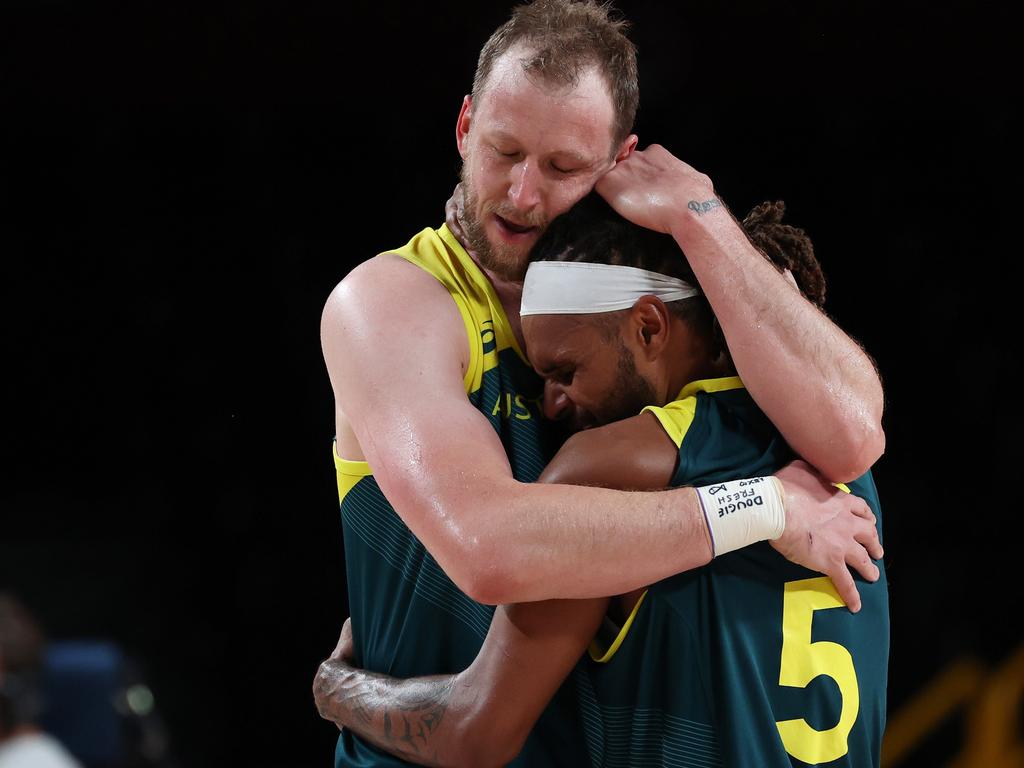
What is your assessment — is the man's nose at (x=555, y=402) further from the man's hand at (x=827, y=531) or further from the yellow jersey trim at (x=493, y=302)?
the man's hand at (x=827, y=531)

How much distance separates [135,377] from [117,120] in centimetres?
120

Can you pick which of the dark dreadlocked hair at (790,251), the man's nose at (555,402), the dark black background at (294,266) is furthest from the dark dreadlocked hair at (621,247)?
the dark black background at (294,266)

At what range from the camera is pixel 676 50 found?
216 inches

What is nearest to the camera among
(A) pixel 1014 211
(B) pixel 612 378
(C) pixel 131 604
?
(B) pixel 612 378

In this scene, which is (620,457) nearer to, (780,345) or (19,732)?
(780,345)

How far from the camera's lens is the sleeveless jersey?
2.27 meters

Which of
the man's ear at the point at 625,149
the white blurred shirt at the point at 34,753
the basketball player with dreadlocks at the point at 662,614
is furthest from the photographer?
the white blurred shirt at the point at 34,753

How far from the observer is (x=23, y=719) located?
171 inches

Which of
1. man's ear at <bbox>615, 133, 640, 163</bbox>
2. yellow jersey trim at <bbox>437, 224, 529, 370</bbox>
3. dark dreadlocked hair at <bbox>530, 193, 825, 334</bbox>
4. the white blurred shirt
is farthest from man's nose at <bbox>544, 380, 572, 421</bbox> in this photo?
the white blurred shirt

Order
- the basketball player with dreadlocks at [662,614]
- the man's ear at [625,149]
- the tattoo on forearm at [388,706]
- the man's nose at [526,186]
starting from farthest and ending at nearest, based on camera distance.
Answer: the man's ear at [625,149] → the man's nose at [526,186] → the tattoo on forearm at [388,706] → the basketball player with dreadlocks at [662,614]

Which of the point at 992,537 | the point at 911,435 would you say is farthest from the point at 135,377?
the point at 992,537

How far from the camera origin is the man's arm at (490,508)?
187 centimetres

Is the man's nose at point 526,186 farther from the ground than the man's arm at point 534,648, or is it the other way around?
the man's nose at point 526,186

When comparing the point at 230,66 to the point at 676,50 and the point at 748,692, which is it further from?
the point at 748,692
